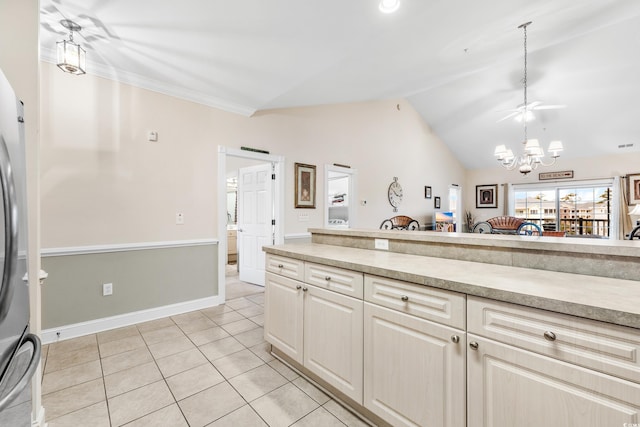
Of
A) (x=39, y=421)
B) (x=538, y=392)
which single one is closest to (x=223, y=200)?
(x=39, y=421)

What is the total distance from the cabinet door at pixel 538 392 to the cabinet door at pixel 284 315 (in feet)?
3.58

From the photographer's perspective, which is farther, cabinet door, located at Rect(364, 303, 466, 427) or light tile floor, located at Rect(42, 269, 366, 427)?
light tile floor, located at Rect(42, 269, 366, 427)

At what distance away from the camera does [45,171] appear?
2.51 m

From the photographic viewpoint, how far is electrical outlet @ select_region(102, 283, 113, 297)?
2806 millimetres

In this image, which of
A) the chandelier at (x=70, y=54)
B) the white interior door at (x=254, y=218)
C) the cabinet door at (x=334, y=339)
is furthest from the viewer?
the white interior door at (x=254, y=218)

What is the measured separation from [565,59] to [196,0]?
5389mm

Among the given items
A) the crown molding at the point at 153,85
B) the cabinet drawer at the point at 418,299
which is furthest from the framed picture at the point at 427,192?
the cabinet drawer at the point at 418,299

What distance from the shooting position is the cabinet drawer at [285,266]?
6.35 ft

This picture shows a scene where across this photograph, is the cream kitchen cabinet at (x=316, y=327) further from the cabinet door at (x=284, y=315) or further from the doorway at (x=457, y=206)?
the doorway at (x=457, y=206)

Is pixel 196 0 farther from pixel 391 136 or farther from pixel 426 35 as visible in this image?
pixel 391 136

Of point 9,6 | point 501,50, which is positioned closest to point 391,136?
point 501,50

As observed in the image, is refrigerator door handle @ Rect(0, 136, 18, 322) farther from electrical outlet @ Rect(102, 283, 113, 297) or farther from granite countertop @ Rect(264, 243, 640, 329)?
electrical outlet @ Rect(102, 283, 113, 297)

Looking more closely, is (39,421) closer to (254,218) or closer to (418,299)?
(418,299)

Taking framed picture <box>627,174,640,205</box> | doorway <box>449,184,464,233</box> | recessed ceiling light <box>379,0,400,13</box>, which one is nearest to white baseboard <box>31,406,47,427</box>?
recessed ceiling light <box>379,0,400,13</box>
